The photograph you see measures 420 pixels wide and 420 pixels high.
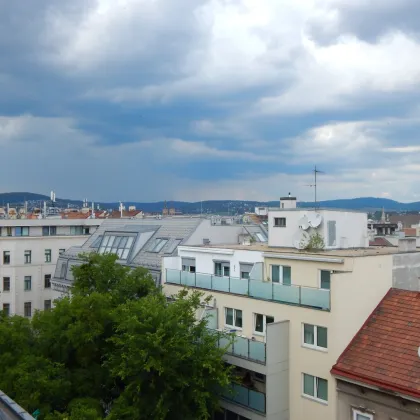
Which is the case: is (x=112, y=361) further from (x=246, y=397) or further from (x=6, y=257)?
(x=6, y=257)

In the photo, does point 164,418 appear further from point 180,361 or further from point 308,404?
point 308,404

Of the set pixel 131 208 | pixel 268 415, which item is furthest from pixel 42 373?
pixel 131 208

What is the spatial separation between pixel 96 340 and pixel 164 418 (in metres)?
4.84

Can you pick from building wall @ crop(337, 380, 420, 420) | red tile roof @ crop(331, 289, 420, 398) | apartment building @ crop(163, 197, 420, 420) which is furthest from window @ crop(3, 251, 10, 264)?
building wall @ crop(337, 380, 420, 420)

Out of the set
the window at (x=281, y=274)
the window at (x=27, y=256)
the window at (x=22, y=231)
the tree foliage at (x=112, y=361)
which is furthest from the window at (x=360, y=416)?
the window at (x=22, y=231)

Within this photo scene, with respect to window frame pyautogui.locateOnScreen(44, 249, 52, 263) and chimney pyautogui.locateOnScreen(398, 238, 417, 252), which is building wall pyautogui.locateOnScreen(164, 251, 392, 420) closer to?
chimney pyautogui.locateOnScreen(398, 238, 417, 252)

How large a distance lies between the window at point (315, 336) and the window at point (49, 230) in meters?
43.4

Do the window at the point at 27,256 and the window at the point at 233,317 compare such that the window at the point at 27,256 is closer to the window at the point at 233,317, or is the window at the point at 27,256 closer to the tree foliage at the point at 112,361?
the tree foliage at the point at 112,361

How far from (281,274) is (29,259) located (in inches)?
1572

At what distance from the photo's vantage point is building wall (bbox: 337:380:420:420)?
19.9 meters

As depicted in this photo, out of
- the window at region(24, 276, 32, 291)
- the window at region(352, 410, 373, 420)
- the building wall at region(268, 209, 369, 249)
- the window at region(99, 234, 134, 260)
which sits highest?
the building wall at region(268, 209, 369, 249)

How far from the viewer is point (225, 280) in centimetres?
2767

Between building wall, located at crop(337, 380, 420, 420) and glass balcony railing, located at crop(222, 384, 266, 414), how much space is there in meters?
3.73

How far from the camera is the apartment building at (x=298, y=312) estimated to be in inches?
903
